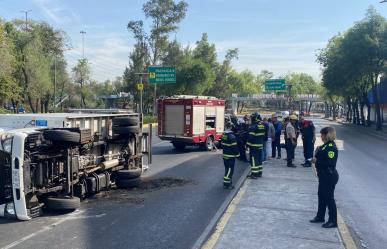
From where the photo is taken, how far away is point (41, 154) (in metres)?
8.16

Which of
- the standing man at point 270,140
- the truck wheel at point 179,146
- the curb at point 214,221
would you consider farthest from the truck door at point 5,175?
the truck wheel at point 179,146

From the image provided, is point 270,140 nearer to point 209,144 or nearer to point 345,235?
point 209,144

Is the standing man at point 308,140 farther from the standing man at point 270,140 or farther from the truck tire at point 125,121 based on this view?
A: the truck tire at point 125,121

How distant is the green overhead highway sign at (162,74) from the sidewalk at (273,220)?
29.2m

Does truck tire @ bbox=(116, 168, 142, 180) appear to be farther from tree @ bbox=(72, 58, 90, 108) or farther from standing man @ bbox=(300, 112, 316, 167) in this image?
tree @ bbox=(72, 58, 90, 108)

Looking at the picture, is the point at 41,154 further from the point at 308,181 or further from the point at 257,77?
the point at 257,77

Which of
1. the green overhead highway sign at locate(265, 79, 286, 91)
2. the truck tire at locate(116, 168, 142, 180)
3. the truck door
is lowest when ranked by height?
the truck tire at locate(116, 168, 142, 180)

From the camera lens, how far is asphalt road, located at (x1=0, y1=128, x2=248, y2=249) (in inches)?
268

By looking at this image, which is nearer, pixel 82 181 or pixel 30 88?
pixel 82 181

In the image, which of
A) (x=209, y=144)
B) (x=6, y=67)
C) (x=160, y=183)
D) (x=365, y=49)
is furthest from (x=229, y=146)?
(x=365, y=49)

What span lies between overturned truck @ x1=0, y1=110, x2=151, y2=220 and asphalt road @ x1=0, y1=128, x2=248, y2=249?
0.95 ft

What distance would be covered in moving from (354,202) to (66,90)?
248ft

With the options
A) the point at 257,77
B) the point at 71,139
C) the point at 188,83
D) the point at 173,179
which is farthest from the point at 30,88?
the point at 257,77

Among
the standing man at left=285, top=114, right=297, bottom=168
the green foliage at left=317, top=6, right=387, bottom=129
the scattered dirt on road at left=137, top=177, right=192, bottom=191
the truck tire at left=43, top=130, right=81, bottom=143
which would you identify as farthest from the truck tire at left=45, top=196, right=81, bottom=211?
the green foliage at left=317, top=6, right=387, bottom=129
